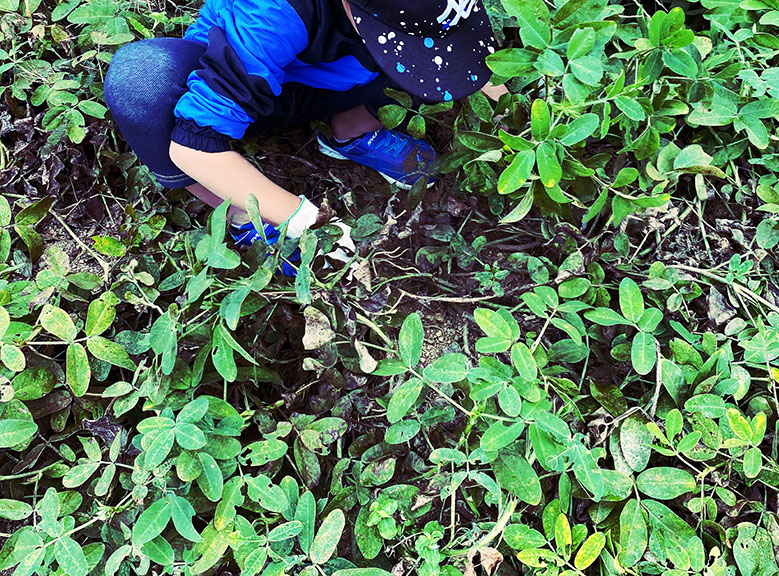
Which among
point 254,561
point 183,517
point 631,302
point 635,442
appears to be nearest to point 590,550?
point 635,442

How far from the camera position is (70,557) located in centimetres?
88

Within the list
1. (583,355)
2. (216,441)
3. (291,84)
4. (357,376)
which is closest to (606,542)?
(583,355)

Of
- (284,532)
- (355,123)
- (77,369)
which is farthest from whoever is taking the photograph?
(355,123)

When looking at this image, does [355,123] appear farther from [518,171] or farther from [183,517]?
[183,517]

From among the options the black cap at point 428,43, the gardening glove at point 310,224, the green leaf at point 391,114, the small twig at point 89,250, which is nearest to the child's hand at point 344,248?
the gardening glove at point 310,224

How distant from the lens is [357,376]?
3.63ft

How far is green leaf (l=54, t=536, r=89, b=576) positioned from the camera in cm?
88

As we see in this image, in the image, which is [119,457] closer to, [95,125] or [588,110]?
[95,125]

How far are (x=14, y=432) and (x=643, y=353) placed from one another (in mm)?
1010

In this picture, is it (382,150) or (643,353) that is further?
(382,150)

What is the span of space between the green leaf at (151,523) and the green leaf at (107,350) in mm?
240

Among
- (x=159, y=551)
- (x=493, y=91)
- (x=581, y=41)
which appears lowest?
(x=159, y=551)

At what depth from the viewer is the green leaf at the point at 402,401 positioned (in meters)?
0.89

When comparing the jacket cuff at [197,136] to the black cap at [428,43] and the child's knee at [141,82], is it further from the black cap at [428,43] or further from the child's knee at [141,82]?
the black cap at [428,43]
